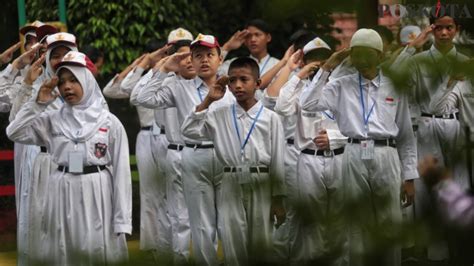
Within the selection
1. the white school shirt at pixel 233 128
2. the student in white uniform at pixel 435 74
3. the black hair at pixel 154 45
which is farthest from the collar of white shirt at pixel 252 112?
the student in white uniform at pixel 435 74

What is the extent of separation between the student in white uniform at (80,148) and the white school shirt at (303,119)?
5.61ft

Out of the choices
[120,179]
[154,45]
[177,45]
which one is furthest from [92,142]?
[154,45]

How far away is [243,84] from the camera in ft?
27.0

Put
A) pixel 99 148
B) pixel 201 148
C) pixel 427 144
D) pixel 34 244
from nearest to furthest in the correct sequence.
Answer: pixel 34 244, pixel 427 144, pixel 99 148, pixel 201 148

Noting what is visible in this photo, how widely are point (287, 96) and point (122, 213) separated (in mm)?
1893

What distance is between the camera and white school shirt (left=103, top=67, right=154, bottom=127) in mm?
10680

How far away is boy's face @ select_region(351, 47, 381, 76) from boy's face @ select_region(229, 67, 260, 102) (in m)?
6.55

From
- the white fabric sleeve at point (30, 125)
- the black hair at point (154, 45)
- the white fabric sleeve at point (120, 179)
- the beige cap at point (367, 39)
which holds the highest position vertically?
the black hair at point (154, 45)

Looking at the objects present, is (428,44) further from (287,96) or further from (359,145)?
(287,96)

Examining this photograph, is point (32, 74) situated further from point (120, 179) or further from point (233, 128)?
point (233, 128)

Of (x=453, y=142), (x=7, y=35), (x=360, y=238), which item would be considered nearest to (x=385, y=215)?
(x=360, y=238)

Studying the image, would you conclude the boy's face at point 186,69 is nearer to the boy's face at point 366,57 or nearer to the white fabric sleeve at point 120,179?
the white fabric sleeve at point 120,179

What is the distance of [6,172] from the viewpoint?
1277 cm

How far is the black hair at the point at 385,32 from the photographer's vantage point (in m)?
1.49
